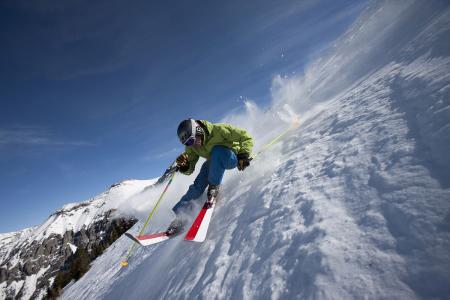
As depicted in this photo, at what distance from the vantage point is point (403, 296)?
175 centimetres

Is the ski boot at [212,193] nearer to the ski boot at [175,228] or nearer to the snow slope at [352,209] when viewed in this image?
the snow slope at [352,209]

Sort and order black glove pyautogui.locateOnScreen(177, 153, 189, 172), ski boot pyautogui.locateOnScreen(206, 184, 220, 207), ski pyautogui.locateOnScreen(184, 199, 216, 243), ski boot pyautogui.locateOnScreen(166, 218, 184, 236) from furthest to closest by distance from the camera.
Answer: black glove pyautogui.locateOnScreen(177, 153, 189, 172), ski boot pyautogui.locateOnScreen(166, 218, 184, 236), ski boot pyautogui.locateOnScreen(206, 184, 220, 207), ski pyautogui.locateOnScreen(184, 199, 216, 243)

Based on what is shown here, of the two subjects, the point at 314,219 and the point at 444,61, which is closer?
the point at 314,219

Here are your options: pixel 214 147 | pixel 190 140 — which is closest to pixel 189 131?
pixel 190 140

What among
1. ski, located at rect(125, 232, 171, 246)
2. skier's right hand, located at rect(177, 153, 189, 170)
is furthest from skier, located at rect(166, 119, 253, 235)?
skier's right hand, located at rect(177, 153, 189, 170)

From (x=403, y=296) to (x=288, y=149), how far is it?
4149mm

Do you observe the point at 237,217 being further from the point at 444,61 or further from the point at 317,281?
the point at 444,61

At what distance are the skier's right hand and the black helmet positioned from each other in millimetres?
809

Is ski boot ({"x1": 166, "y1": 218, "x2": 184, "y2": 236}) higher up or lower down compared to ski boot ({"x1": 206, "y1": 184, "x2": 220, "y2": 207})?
lower down

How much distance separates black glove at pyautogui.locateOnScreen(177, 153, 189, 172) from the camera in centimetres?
652

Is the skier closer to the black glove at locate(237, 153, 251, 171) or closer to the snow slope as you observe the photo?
the black glove at locate(237, 153, 251, 171)

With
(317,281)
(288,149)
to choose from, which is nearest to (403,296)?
(317,281)

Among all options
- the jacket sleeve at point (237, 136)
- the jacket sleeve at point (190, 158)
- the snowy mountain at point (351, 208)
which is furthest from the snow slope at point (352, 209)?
the jacket sleeve at point (190, 158)

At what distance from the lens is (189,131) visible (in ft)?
18.6
